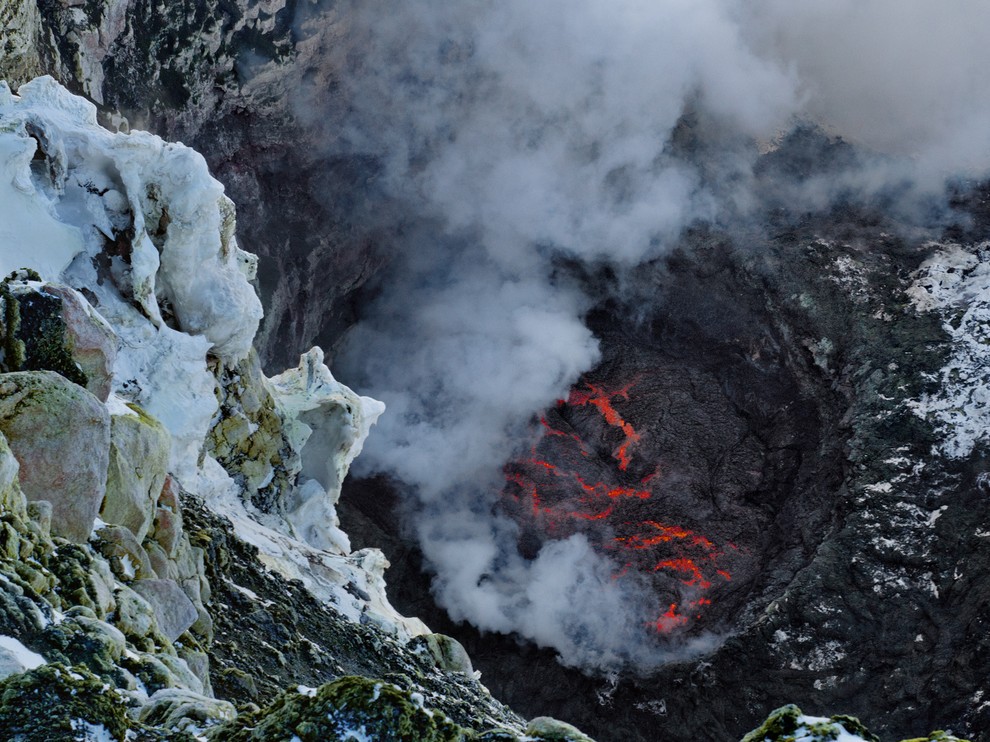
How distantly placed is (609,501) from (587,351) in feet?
21.7

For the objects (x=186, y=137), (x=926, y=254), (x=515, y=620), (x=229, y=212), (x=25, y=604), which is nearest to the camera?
(x=25, y=604)

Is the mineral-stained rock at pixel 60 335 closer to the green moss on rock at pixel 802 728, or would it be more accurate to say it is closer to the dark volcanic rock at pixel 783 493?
the green moss on rock at pixel 802 728

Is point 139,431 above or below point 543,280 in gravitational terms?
below

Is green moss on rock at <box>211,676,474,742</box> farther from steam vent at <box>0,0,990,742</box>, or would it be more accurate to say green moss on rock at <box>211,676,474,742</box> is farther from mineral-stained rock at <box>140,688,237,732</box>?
steam vent at <box>0,0,990,742</box>

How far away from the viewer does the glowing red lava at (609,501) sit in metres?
37.7

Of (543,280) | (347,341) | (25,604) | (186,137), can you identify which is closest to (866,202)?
(543,280)

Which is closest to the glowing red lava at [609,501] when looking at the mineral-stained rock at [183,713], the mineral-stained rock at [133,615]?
the mineral-stained rock at [133,615]

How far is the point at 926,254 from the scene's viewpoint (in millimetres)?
36250

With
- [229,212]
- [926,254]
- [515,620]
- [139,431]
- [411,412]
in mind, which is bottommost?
[139,431]

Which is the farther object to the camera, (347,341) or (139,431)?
(347,341)

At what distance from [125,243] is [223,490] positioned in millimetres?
5872

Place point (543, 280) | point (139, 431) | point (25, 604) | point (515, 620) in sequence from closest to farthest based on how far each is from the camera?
point (25, 604)
point (139, 431)
point (515, 620)
point (543, 280)

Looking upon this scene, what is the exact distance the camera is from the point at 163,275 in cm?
1811

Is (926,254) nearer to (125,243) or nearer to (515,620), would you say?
(515,620)
